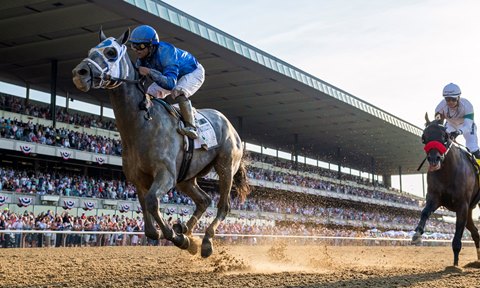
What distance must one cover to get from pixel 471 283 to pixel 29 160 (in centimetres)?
2512

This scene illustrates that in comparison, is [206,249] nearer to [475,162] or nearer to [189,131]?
[189,131]

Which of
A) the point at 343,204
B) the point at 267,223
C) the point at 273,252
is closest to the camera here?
the point at 273,252

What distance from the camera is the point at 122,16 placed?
24734 mm

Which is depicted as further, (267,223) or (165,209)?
(267,223)

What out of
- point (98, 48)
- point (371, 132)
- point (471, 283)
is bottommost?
point (471, 283)

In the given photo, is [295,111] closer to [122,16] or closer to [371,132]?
[371,132]

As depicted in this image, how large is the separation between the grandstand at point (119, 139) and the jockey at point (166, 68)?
1108 cm

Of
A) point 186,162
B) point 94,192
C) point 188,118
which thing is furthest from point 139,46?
point 94,192

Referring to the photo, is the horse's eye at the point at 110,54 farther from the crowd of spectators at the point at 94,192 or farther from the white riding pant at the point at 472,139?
the crowd of spectators at the point at 94,192

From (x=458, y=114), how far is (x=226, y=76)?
24.9m

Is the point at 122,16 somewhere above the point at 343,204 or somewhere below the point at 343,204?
above

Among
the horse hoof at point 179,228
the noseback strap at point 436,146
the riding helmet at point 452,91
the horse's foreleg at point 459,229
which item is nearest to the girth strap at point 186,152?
the horse hoof at point 179,228

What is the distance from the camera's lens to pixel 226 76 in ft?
113

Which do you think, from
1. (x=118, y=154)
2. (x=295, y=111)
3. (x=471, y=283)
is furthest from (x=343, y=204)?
(x=471, y=283)
